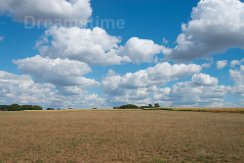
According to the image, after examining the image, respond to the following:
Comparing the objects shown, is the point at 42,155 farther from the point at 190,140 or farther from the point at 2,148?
the point at 190,140

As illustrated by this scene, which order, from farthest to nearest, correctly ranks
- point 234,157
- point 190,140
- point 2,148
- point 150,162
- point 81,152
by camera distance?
1. point 190,140
2. point 2,148
3. point 81,152
4. point 234,157
5. point 150,162

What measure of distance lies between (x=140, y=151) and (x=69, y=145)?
560 cm

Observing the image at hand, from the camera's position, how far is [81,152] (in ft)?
67.3

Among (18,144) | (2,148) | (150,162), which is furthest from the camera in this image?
(18,144)

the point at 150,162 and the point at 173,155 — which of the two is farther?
the point at 173,155

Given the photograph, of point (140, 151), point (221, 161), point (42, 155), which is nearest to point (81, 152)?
point (42, 155)

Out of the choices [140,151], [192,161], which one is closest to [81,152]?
[140,151]

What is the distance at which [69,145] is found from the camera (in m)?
23.6

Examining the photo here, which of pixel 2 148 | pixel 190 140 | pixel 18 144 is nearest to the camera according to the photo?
pixel 2 148

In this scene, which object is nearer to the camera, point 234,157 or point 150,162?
point 150,162

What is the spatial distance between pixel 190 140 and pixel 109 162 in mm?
10915

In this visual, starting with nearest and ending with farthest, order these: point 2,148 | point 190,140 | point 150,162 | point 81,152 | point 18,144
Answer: point 150,162 → point 81,152 → point 2,148 → point 18,144 → point 190,140

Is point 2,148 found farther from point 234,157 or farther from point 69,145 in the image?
point 234,157

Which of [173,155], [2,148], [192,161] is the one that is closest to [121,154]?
[173,155]
